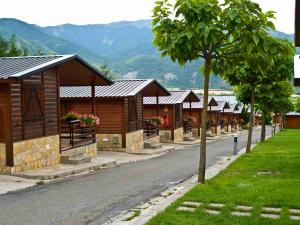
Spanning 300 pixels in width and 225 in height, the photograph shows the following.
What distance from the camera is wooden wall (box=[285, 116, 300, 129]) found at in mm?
83438

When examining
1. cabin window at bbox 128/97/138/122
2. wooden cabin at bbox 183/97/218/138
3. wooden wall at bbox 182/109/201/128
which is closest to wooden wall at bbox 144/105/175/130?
wooden cabin at bbox 183/97/218/138

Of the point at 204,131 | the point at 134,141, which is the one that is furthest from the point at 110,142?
the point at 204,131

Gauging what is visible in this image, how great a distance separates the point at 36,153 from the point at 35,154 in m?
0.07

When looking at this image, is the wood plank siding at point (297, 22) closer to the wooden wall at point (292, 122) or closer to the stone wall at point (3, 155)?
the stone wall at point (3, 155)

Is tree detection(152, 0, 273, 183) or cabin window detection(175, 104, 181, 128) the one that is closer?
tree detection(152, 0, 273, 183)

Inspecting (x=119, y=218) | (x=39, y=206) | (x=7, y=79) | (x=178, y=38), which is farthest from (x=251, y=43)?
(x=7, y=79)

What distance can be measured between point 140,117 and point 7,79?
1616 centimetres

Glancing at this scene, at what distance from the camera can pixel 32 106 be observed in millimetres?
16500

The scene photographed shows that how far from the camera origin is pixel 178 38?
37.6ft

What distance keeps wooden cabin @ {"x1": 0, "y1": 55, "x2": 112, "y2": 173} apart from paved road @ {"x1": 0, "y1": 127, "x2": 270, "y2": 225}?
1983 millimetres

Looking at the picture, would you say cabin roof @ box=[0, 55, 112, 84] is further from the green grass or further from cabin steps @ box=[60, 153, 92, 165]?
the green grass

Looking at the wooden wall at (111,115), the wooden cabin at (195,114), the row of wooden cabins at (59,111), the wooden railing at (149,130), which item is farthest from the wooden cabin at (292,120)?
the wooden wall at (111,115)

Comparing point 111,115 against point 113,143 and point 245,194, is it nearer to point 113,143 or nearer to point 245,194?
point 113,143

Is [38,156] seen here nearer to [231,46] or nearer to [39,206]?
[39,206]
